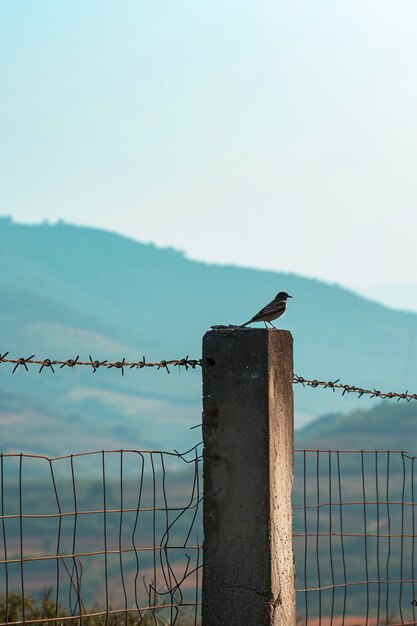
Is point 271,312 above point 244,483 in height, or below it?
above

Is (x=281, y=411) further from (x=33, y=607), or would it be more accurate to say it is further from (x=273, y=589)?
(x=33, y=607)

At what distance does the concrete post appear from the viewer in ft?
17.4

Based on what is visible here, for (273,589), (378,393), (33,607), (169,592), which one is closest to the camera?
(273,589)

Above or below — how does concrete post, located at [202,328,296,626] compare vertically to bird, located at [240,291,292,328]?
below

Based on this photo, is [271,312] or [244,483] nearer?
[244,483]

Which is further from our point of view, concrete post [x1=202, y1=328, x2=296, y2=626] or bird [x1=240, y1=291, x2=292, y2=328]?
bird [x1=240, y1=291, x2=292, y2=328]

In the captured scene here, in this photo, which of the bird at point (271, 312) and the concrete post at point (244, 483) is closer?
the concrete post at point (244, 483)

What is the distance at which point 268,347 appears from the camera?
5414mm

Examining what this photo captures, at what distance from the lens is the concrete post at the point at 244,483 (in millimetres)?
5312

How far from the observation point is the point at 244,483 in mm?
5363

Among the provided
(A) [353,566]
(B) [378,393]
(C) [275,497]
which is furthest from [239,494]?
(A) [353,566]

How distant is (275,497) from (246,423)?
0.37 meters

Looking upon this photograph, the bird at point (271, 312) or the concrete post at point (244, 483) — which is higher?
the bird at point (271, 312)

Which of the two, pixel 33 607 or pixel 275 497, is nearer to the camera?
pixel 275 497
